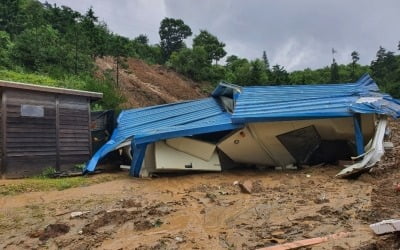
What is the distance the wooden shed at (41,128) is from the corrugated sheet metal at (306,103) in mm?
4742

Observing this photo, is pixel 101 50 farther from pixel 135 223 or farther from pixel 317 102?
pixel 135 223

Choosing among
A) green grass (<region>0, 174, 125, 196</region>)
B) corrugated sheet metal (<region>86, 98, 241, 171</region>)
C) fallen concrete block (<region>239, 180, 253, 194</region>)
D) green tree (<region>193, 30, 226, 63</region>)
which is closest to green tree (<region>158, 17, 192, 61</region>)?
green tree (<region>193, 30, 226, 63</region>)

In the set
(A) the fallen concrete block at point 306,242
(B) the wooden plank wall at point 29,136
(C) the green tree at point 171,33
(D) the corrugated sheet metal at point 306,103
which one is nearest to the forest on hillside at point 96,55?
(C) the green tree at point 171,33

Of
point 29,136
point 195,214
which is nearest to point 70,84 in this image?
point 29,136

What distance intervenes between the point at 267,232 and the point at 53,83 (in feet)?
47.1

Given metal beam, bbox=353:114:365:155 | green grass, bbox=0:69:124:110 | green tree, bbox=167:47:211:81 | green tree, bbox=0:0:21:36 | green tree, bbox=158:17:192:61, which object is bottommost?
metal beam, bbox=353:114:365:155

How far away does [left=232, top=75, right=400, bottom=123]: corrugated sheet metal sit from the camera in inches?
375

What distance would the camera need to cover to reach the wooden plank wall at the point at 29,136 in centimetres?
1040

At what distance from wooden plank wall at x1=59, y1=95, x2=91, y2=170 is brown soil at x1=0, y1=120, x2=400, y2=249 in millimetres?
2525

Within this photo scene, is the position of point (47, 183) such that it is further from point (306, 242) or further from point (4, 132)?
point (306, 242)

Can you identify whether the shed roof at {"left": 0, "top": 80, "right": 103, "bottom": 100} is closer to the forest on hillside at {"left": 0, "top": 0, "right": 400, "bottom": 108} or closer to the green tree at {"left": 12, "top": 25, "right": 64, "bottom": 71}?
the forest on hillside at {"left": 0, "top": 0, "right": 400, "bottom": 108}

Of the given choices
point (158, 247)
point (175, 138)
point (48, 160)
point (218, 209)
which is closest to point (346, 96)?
point (175, 138)

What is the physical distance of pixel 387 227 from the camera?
13.1 ft

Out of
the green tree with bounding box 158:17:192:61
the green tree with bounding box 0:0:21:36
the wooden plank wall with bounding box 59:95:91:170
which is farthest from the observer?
the green tree with bounding box 158:17:192:61
